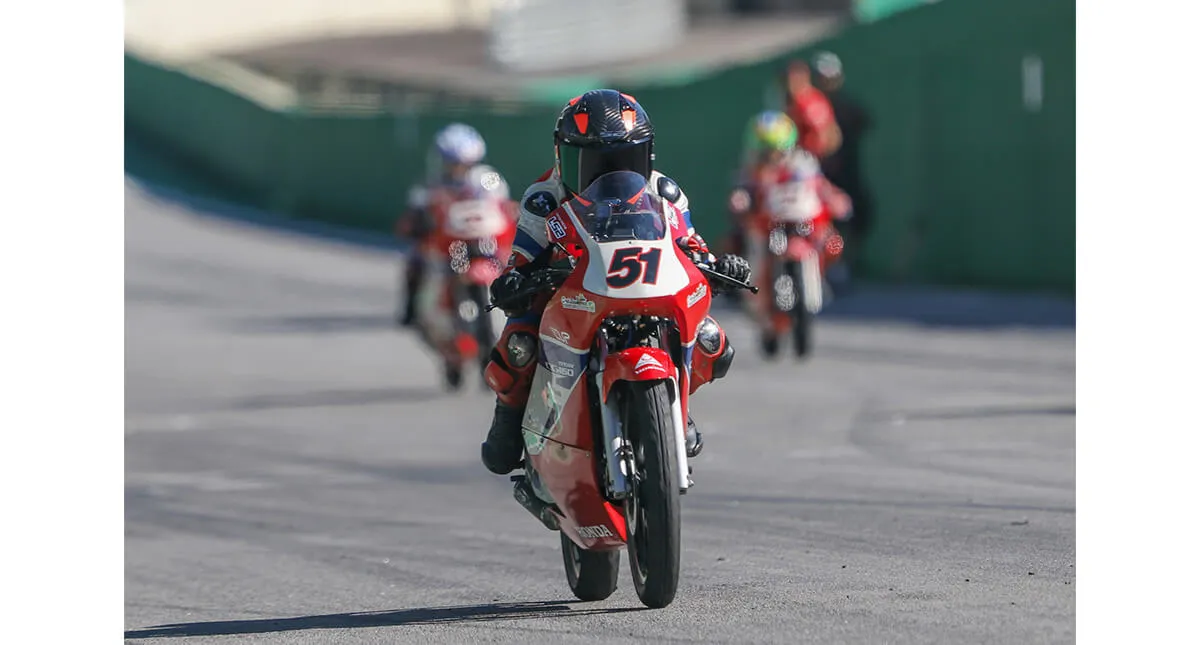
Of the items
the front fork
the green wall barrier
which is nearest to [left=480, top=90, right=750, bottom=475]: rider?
the front fork

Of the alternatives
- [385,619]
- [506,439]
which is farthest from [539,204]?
[385,619]

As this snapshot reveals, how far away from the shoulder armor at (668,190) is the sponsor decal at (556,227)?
371 millimetres

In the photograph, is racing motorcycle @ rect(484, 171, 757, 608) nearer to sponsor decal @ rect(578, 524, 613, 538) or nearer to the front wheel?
sponsor decal @ rect(578, 524, 613, 538)

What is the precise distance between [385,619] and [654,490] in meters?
1.28

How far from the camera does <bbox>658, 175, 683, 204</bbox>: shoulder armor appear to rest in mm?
7105

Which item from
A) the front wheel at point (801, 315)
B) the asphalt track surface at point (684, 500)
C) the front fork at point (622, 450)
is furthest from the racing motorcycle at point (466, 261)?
the front fork at point (622, 450)

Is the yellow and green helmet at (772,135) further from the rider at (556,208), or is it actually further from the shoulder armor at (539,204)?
the shoulder armor at (539,204)

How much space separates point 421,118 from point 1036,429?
19.7 meters

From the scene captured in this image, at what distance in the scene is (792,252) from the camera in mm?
15945

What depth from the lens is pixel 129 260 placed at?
90.0ft

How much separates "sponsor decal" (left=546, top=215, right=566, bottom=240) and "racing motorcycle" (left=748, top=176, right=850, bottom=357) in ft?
29.8

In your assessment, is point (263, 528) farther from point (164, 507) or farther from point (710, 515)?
point (710, 515)

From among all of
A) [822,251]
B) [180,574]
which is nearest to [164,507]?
[180,574]

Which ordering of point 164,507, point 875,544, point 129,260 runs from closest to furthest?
point 875,544, point 164,507, point 129,260
